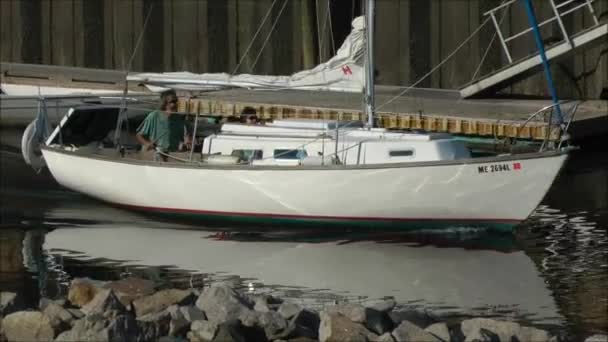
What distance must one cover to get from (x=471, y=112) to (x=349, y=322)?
13.1 m

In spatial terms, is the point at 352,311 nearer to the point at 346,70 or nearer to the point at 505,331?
the point at 505,331

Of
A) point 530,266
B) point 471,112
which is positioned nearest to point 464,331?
point 530,266

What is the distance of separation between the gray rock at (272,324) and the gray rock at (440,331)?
1259mm

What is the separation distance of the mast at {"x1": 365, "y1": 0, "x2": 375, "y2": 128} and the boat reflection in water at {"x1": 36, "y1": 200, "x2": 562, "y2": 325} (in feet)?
5.92

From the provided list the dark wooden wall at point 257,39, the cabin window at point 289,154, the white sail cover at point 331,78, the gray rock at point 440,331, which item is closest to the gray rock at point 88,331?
the gray rock at point 440,331

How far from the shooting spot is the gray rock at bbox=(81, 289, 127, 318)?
43.0ft

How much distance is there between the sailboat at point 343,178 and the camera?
19391 millimetres

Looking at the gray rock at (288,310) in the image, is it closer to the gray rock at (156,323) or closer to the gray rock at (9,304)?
the gray rock at (156,323)

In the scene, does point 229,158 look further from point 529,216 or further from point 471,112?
point 471,112

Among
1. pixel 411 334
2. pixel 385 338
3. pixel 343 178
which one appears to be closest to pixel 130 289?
pixel 385 338

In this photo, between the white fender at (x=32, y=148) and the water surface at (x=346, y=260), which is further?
the white fender at (x=32, y=148)

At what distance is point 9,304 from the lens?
1364 centimetres

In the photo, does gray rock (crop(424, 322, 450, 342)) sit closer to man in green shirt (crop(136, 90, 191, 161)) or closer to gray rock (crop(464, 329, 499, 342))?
gray rock (crop(464, 329, 499, 342))

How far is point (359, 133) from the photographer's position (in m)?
20.3
